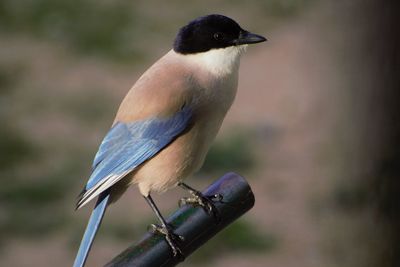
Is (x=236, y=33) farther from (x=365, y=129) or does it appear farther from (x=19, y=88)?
(x=19, y=88)

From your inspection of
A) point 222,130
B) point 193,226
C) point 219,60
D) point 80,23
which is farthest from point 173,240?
point 80,23

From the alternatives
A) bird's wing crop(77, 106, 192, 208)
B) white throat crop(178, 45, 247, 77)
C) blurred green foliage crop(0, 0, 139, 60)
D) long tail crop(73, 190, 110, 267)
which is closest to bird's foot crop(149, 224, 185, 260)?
long tail crop(73, 190, 110, 267)

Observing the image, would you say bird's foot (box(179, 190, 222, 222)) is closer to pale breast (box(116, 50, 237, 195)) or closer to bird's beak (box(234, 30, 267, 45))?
pale breast (box(116, 50, 237, 195))

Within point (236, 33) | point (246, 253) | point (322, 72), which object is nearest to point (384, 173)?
point (236, 33)

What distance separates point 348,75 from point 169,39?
5648 mm

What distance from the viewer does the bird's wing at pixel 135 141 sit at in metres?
4.20

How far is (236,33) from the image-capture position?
444 cm

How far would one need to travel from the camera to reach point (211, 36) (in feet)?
14.4

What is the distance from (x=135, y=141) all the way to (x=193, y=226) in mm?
1171

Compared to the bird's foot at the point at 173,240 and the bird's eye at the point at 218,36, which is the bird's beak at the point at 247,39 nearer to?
the bird's eye at the point at 218,36

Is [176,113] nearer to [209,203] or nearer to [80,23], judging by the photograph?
[209,203]

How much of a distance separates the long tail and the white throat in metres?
0.71

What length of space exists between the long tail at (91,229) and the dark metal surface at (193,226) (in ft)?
1.26

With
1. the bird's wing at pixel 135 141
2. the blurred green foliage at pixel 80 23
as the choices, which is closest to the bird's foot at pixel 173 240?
the bird's wing at pixel 135 141
